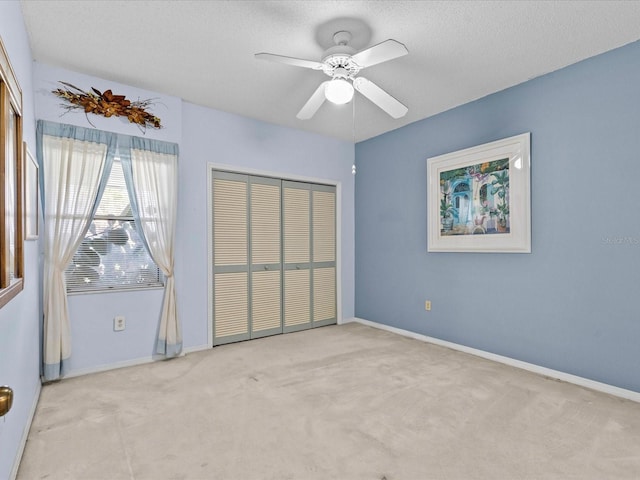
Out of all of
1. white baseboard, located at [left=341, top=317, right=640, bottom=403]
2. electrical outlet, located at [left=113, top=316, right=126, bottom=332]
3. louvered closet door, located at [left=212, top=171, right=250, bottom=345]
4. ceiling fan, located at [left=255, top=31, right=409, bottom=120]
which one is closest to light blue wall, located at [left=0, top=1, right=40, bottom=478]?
electrical outlet, located at [left=113, top=316, right=126, bottom=332]

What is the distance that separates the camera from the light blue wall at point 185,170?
3.00 metres

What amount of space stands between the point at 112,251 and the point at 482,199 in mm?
3466

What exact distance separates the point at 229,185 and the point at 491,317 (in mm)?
3001

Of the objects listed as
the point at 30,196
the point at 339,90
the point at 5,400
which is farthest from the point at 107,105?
the point at 5,400

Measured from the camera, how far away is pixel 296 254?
14.9 ft

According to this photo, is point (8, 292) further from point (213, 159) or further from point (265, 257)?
point (265, 257)

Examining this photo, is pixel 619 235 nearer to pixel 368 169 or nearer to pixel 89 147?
pixel 368 169

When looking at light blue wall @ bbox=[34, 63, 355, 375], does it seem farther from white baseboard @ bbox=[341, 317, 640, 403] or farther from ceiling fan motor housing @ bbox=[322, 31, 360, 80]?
white baseboard @ bbox=[341, 317, 640, 403]

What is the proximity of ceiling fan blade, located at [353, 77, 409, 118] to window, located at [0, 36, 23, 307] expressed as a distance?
6.20 ft

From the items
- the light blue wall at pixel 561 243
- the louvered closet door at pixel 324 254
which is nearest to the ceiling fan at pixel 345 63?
the light blue wall at pixel 561 243

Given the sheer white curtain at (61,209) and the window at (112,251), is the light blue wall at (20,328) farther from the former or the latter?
the window at (112,251)

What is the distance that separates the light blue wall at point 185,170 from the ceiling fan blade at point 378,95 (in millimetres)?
1867

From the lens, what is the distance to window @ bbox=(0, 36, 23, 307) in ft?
4.59

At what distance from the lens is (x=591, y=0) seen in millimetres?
2082
